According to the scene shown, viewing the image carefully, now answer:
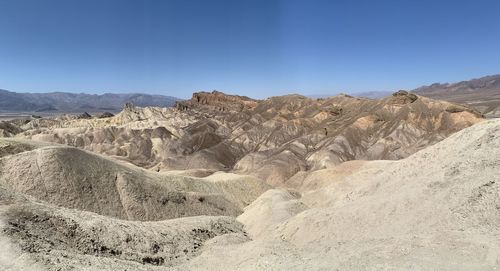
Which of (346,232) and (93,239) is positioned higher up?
(93,239)

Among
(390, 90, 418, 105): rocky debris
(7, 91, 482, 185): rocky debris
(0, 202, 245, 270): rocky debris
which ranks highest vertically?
(390, 90, 418, 105): rocky debris

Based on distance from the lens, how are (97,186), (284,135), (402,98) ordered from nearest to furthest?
1. (97,186)
2. (402,98)
3. (284,135)

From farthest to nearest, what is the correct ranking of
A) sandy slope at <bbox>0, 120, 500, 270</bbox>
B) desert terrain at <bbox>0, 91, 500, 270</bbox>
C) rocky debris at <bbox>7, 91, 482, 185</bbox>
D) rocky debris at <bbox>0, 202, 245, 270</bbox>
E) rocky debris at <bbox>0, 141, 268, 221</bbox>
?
rocky debris at <bbox>7, 91, 482, 185</bbox>, rocky debris at <bbox>0, 141, 268, 221</bbox>, rocky debris at <bbox>0, 202, 245, 270</bbox>, desert terrain at <bbox>0, 91, 500, 270</bbox>, sandy slope at <bbox>0, 120, 500, 270</bbox>

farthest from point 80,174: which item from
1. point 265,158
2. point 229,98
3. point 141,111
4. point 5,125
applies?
point 229,98

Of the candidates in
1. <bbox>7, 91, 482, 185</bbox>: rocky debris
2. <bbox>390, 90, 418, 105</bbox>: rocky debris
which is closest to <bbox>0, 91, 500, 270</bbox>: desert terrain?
<bbox>7, 91, 482, 185</bbox>: rocky debris

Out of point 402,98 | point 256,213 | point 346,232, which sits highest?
point 402,98

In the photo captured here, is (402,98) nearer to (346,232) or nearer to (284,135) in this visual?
(284,135)

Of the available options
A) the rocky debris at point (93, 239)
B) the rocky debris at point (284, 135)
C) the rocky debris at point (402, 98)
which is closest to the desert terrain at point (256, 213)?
the rocky debris at point (93, 239)

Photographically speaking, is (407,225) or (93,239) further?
(93,239)

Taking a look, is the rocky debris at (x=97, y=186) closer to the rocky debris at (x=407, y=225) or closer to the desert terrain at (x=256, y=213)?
the desert terrain at (x=256, y=213)

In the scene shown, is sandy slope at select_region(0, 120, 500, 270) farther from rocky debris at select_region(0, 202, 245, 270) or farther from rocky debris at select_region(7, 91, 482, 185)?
rocky debris at select_region(7, 91, 482, 185)

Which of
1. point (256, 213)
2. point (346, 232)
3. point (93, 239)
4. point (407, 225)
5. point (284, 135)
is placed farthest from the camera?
point (284, 135)

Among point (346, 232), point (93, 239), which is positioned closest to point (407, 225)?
point (346, 232)

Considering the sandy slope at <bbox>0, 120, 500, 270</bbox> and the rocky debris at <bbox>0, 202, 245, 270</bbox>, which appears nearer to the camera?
the sandy slope at <bbox>0, 120, 500, 270</bbox>
